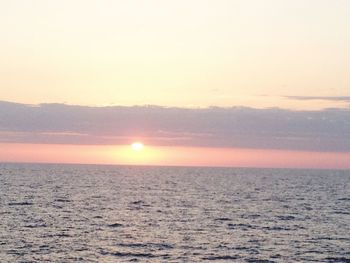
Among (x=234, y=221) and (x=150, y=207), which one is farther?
(x=150, y=207)

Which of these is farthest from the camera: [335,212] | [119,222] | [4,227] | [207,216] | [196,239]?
[335,212]

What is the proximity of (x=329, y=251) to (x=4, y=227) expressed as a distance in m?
33.8

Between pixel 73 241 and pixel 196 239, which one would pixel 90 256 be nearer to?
pixel 73 241

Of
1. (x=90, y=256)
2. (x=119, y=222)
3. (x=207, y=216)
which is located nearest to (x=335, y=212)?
(x=207, y=216)

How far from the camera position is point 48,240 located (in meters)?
58.2

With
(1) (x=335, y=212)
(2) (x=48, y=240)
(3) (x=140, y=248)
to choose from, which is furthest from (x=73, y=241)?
(1) (x=335, y=212)

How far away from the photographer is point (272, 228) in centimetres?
6931

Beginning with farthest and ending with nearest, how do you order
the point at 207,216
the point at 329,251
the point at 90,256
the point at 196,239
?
the point at 207,216
the point at 196,239
the point at 329,251
the point at 90,256

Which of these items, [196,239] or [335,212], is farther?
[335,212]

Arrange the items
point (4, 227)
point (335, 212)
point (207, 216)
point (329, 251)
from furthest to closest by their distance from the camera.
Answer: point (335, 212), point (207, 216), point (4, 227), point (329, 251)

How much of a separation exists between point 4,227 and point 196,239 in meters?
21.0

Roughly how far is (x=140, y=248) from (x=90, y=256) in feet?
19.2

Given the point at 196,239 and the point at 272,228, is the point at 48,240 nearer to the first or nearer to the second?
the point at 196,239

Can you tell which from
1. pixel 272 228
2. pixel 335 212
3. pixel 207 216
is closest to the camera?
pixel 272 228
